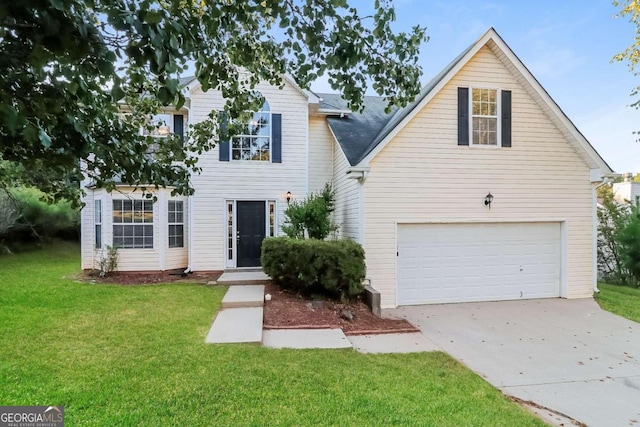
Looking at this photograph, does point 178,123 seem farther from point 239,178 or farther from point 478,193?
point 478,193

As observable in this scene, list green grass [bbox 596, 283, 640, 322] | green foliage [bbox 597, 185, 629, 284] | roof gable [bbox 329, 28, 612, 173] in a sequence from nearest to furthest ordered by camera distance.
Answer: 1. green grass [bbox 596, 283, 640, 322]
2. roof gable [bbox 329, 28, 612, 173]
3. green foliage [bbox 597, 185, 629, 284]

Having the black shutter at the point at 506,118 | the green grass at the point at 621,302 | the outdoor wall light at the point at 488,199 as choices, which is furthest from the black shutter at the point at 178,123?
the green grass at the point at 621,302

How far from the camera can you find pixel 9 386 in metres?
3.67

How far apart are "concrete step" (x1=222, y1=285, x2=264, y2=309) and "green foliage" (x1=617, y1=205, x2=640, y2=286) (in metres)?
12.0

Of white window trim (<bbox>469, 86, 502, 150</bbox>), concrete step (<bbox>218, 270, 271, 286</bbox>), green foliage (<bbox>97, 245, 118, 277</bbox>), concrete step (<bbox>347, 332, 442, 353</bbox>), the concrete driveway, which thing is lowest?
the concrete driveway

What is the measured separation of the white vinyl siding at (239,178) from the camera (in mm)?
10695

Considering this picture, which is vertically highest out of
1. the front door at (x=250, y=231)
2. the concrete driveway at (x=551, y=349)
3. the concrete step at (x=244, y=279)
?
the front door at (x=250, y=231)

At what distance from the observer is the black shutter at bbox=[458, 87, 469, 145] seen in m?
8.34

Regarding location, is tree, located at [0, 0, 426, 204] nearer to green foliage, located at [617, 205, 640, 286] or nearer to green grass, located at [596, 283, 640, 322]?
green grass, located at [596, 283, 640, 322]

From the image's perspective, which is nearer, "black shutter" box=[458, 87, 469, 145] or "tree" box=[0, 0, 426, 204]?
"tree" box=[0, 0, 426, 204]

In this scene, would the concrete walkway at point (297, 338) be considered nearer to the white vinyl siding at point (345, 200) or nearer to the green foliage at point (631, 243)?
the white vinyl siding at point (345, 200)

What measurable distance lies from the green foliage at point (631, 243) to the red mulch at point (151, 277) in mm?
13292

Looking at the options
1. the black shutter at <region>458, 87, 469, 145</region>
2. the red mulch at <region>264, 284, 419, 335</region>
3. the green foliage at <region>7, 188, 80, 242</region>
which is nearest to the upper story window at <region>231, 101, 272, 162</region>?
the red mulch at <region>264, 284, 419, 335</region>

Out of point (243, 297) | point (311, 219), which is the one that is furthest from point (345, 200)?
point (243, 297)
